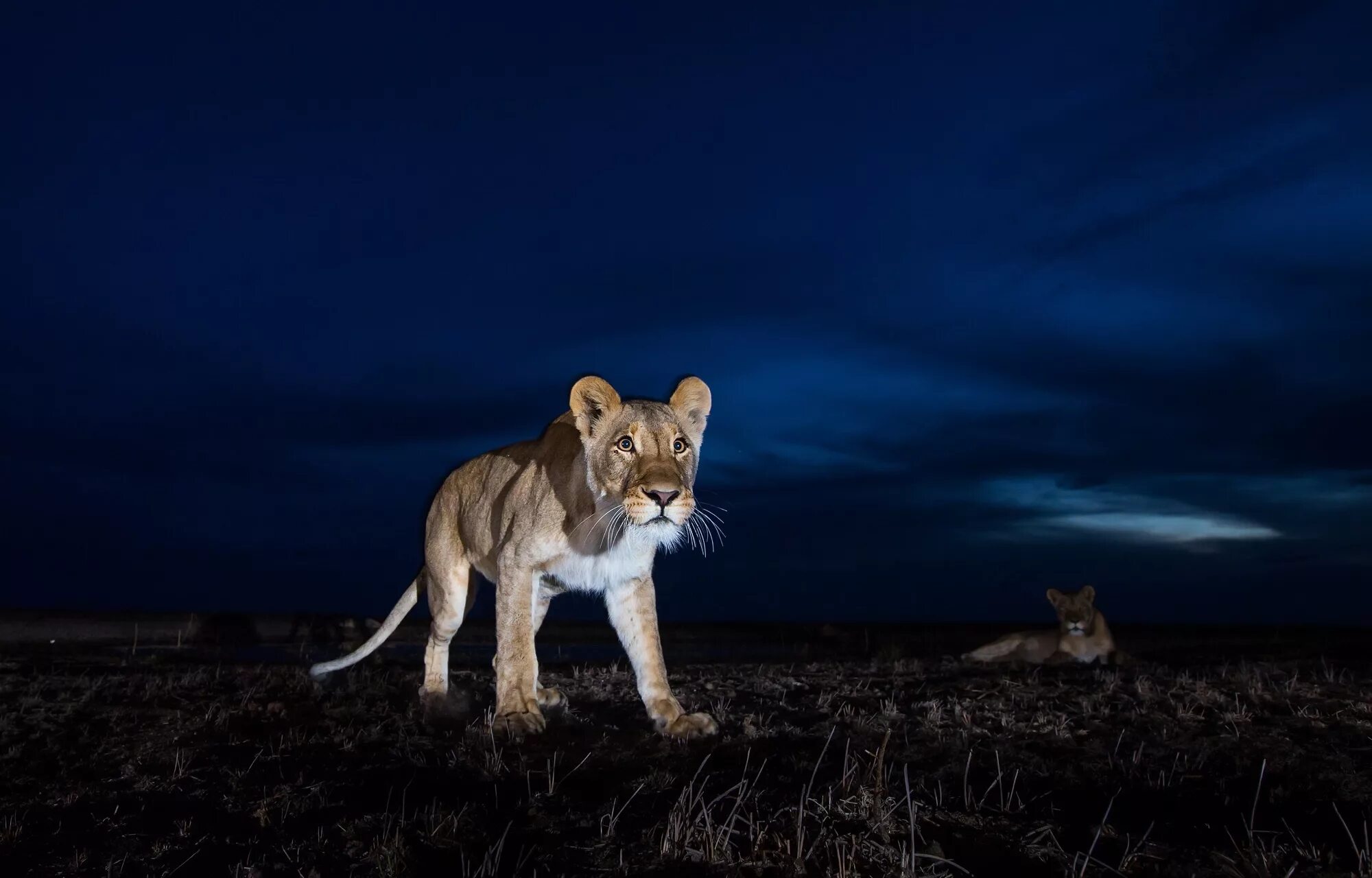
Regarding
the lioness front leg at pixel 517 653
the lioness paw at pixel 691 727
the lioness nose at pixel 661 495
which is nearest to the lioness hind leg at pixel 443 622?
the lioness front leg at pixel 517 653

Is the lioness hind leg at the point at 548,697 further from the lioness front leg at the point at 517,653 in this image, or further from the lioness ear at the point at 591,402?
the lioness ear at the point at 591,402

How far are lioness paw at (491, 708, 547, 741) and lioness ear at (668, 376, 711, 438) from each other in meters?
2.20

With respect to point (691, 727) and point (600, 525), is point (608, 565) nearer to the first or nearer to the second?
point (600, 525)

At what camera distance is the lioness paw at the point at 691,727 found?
20.3 ft

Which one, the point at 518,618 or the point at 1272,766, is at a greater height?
the point at 518,618

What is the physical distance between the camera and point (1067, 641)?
586 inches

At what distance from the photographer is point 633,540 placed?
21.6ft

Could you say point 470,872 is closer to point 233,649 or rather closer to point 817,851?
point 817,851

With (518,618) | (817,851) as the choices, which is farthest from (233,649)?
(817,851)

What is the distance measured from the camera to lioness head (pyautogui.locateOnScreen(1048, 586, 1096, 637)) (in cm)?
1481

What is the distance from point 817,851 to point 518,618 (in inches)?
140

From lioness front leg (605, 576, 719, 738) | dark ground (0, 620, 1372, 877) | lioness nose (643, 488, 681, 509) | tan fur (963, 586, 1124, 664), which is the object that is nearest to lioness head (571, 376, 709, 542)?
lioness nose (643, 488, 681, 509)

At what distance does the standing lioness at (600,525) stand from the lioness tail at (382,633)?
2094 mm

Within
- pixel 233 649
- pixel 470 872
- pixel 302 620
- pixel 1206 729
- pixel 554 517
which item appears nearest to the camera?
pixel 470 872
